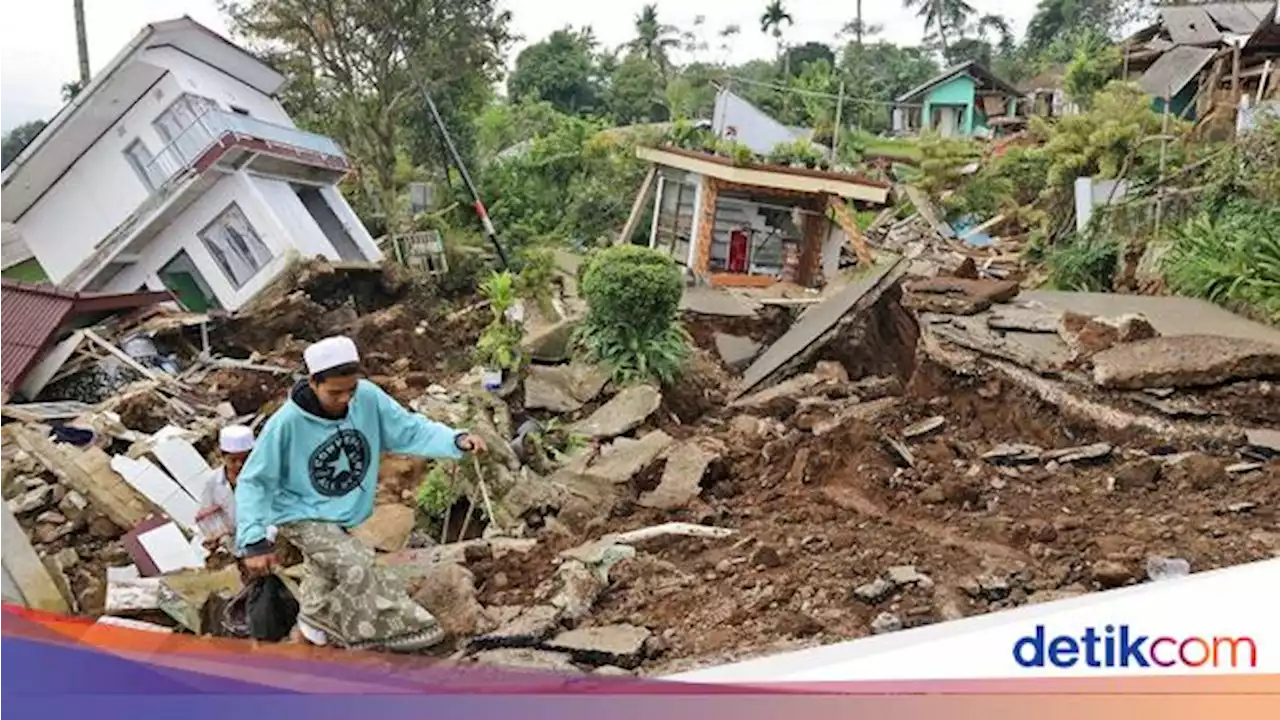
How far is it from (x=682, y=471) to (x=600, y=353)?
3.12 meters

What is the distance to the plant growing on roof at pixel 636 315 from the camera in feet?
30.2

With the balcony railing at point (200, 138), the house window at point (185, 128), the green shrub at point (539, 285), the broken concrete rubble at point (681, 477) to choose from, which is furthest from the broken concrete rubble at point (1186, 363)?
the house window at point (185, 128)

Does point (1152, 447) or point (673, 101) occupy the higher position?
point (673, 101)

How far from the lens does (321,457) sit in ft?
11.0

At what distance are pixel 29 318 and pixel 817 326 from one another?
8371 millimetres

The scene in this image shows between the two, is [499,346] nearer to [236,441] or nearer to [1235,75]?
[236,441]

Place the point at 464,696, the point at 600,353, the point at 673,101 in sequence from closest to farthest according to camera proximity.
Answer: the point at 464,696 → the point at 600,353 → the point at 673,101

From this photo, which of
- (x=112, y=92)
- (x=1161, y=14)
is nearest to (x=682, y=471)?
(x=112, y=92)

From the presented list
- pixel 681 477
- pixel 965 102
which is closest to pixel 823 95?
pixel 965 102

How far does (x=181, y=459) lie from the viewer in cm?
819

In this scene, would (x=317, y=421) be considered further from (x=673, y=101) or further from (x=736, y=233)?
(x=673, y=101)

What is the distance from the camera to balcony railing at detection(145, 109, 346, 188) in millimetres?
15820

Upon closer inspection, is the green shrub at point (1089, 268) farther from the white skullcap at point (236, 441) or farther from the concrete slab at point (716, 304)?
→ the white skullcap at point (236, 441)

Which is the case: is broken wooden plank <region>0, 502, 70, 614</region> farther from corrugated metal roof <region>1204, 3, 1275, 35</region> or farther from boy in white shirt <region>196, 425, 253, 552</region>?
corrugated metal roof <region>1204, 3, 1275, 35</region>
